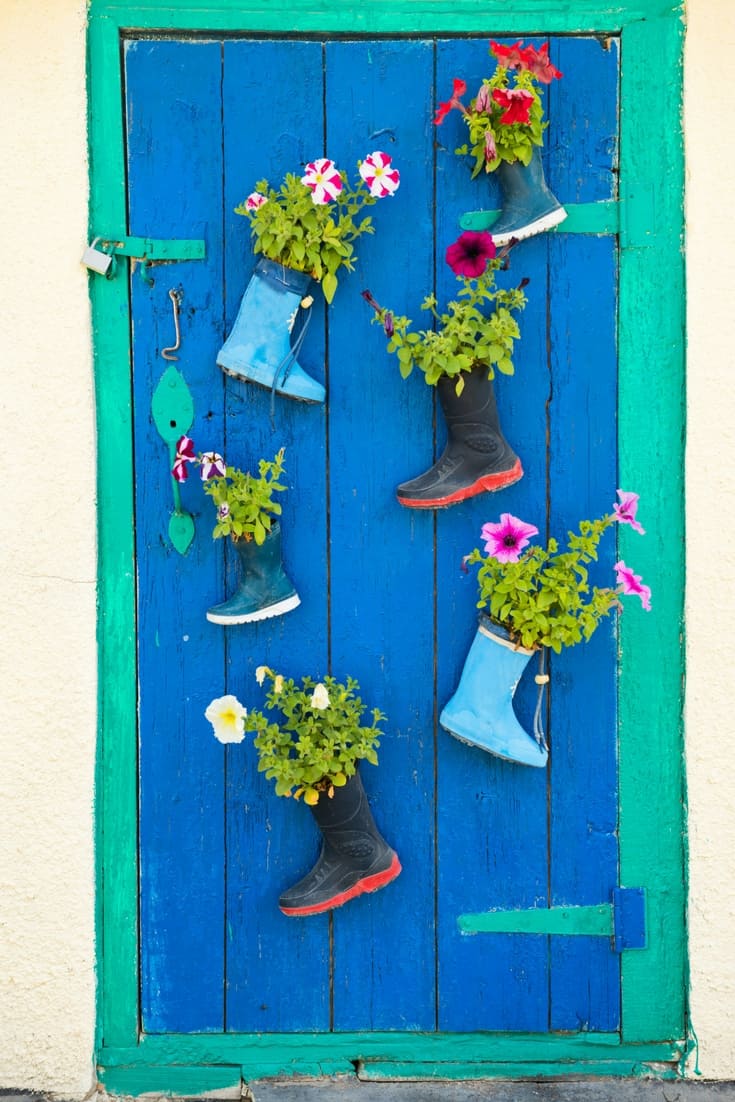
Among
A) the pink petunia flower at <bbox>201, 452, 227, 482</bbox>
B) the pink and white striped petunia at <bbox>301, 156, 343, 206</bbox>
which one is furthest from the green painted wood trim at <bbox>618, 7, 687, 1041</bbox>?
the pink petunia flower at <bbox>201, 452, 227, 482</bbox>

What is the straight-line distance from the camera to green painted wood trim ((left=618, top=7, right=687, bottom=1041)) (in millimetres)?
2041

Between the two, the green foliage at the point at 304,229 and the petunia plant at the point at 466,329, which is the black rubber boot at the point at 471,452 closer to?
the petunia plant at the point at 466,329

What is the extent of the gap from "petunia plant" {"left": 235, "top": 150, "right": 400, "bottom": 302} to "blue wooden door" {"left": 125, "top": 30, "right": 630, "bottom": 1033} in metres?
0.08

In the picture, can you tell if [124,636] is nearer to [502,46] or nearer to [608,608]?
[608,608]

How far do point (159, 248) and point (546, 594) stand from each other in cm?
110

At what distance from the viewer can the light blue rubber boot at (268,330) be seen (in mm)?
1990

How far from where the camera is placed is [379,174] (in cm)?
192

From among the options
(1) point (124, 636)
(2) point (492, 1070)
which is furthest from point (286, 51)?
(2) point (492, 1070)


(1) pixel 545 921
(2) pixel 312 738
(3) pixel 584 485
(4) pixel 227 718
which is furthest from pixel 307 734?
(3) pixel 584 485

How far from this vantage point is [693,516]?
207 cm

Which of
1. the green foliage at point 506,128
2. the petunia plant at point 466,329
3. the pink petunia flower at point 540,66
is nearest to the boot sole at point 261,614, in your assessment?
the petunia plant at point 466,329

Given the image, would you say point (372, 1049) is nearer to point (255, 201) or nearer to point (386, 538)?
point (386, 538)

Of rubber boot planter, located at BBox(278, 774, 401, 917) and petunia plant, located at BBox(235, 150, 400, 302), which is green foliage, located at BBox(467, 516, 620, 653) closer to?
rubber boot planter, located at BBox(278, 774, 401, 917)

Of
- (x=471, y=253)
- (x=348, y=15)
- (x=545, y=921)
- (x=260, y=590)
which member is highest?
(x=348, y=15)
